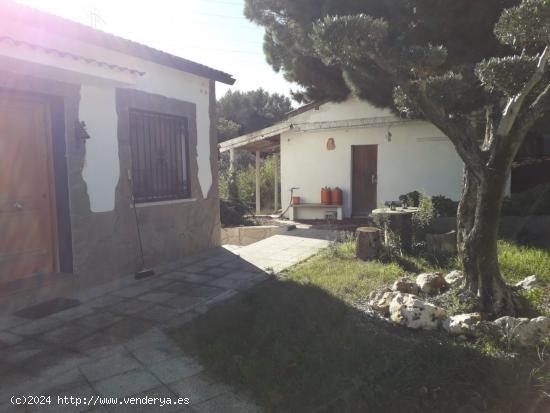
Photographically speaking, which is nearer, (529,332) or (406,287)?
(529,332)

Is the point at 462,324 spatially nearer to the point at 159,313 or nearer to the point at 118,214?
the point at 159,313

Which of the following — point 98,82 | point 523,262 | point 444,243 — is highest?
point 98,82

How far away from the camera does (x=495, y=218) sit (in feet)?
12.2

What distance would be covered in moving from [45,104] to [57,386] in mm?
3519

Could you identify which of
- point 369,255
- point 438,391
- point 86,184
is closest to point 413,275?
point 369,255

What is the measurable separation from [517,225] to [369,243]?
2907 millimetres

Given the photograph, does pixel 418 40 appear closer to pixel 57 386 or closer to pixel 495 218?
pixel 495 218

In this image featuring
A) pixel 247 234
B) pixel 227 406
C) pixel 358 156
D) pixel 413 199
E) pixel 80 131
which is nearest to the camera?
pixel 227 406

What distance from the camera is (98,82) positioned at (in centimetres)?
514

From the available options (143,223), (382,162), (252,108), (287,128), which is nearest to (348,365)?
(143,223)

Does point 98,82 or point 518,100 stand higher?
point 98,82

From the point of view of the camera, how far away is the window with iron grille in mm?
6020

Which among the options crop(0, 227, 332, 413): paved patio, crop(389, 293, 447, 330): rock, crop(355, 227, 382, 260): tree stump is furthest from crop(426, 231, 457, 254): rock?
crop(389, 293, 447, 330): rock

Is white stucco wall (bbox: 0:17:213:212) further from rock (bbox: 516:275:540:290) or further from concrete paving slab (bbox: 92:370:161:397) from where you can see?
rock (bbox: 516:275:540:290)
